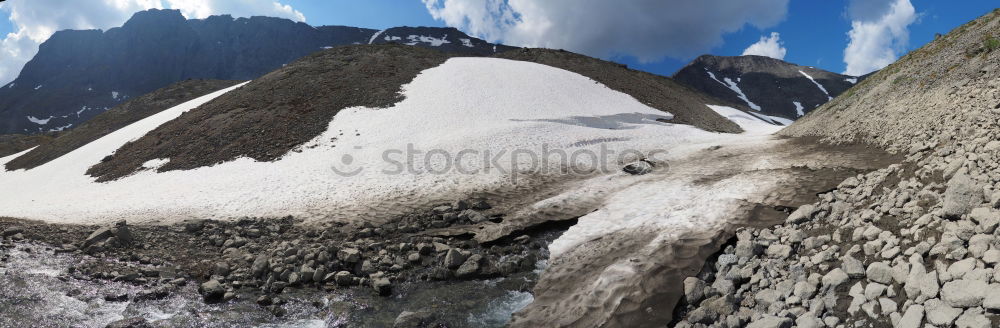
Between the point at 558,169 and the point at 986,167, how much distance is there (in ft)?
53.6

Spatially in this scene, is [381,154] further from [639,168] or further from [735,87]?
[735,87]

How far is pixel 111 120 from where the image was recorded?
190ft

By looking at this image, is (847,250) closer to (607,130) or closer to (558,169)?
(558,169)

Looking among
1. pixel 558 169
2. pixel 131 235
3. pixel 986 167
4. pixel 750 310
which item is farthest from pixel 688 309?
pixel 131 235

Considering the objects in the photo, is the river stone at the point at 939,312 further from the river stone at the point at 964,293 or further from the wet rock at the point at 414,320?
the wet rock at the point at 414,320

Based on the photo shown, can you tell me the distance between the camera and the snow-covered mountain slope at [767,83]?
458ft

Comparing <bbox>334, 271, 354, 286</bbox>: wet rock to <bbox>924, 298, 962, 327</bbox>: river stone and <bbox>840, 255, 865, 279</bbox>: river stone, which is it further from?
<bbox>924, 298, 962, 327</bbox>: river stone

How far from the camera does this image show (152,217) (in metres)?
18.7

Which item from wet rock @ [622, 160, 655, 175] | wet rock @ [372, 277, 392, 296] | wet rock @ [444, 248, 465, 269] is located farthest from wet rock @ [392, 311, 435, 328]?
wet rock @ [622, 160, 655, 175]

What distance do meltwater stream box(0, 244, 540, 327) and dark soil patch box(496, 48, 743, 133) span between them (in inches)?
1320

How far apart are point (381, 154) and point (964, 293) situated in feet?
81.1

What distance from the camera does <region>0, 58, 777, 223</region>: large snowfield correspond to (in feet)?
66.2

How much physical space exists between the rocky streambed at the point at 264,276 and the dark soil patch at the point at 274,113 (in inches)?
524

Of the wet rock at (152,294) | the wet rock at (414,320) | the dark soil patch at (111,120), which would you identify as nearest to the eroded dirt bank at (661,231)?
the wet rock at (414,320)
